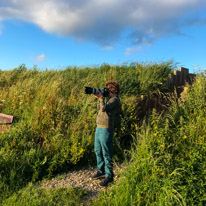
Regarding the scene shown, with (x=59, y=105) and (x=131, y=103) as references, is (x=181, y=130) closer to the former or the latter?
(x=131, y=103)

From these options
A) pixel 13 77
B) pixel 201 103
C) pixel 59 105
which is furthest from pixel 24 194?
pixel 13 77

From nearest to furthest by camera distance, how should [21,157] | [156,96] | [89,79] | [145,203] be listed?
[145,203], [21,157], [156,96], [89,79]

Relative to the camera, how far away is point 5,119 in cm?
646

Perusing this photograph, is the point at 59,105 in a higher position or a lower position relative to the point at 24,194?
higher

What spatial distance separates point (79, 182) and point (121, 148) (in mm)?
1564

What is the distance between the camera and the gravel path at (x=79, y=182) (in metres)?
3.99

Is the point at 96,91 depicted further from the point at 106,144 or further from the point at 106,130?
the point at 106,144

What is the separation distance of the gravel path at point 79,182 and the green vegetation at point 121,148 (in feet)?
0.63

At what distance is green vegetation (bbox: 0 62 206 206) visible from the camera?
11.0 ft

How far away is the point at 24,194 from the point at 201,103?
14.6 ft

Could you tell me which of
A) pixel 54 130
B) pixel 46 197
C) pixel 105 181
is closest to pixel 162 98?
pixel 54 130

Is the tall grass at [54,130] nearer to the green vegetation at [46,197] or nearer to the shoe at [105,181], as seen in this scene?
the green vegetation at [46,197]

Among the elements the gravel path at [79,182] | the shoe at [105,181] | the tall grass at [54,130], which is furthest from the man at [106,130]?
the tall grass at [54,130]

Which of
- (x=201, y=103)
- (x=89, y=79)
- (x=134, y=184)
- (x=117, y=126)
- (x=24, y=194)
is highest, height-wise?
(x=89, y=79)
